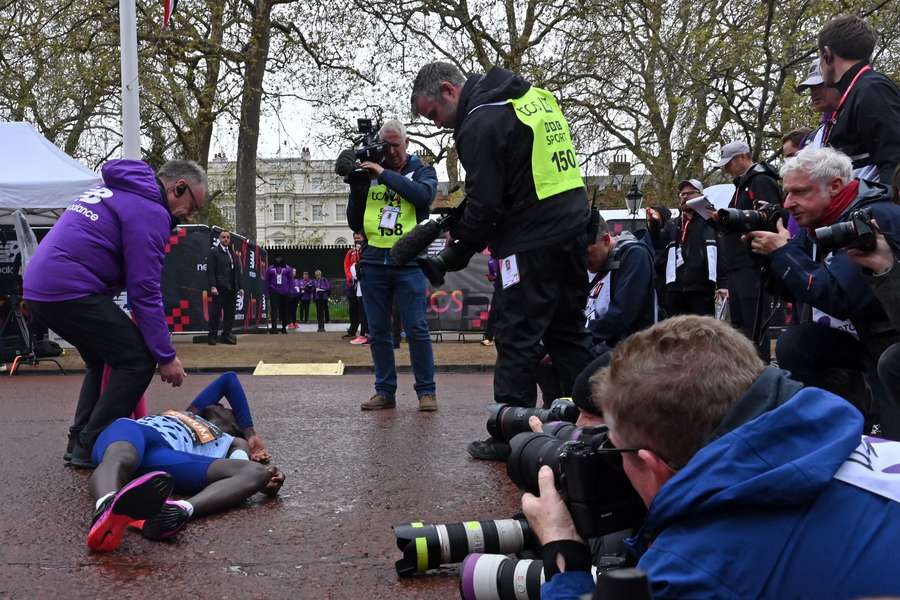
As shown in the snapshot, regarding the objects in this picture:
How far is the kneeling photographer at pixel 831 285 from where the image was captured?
13.5ft

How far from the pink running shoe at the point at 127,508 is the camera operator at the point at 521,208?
1.99 meters

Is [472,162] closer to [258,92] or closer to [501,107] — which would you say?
[501,107]

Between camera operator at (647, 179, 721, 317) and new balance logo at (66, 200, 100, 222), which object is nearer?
new balance logo at (66, 200, 100, 222)

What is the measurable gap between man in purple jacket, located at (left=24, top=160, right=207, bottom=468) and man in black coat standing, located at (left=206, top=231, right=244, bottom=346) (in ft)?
36.5

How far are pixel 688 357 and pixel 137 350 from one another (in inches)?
143

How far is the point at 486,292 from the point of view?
673 inches

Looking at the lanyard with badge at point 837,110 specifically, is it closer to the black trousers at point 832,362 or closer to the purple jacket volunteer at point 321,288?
the black trousers at point 832,362

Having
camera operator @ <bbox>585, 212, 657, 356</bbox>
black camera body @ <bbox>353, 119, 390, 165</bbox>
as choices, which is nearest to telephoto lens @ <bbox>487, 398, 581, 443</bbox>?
camera operator @ <bbox>585, 212, 657, 356</bbox>

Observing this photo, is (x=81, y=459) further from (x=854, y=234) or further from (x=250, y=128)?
(x=250, y=128)

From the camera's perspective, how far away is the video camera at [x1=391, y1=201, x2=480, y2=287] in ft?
15.8

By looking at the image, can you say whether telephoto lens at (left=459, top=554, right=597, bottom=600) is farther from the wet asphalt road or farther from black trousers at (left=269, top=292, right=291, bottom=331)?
black trousers at (left=269, top=292, right=291, bottom=331)

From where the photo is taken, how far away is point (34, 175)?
11273mm

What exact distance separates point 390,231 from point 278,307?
16.1 meters

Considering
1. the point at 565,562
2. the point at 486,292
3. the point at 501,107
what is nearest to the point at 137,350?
the point at 501,107
